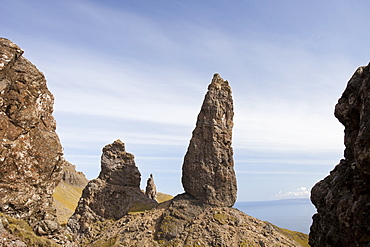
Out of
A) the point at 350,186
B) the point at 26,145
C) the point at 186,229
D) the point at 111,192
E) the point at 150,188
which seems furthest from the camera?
the point at 150,188

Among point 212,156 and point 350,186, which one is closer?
point 350,186

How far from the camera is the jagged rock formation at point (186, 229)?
70425 mm

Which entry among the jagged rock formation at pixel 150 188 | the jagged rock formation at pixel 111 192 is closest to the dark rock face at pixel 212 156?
the jagged rock formation at pixel 111 192

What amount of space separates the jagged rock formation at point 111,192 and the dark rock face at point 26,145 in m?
58.0

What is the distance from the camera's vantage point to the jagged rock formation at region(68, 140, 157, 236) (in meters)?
83.8

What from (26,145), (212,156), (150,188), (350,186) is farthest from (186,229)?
(350,186)

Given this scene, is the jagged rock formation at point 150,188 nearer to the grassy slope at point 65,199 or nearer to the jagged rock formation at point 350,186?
the grassy slope at point 65,199

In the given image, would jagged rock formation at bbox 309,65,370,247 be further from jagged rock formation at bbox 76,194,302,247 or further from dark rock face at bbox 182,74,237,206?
dark rock face at bbox 182,74,237,206

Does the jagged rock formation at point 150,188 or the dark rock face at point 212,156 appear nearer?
the dark rock face at point 212,156

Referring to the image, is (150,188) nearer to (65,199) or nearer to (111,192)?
(111,192)

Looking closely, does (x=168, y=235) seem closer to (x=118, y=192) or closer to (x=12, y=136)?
(x=118, y=192)

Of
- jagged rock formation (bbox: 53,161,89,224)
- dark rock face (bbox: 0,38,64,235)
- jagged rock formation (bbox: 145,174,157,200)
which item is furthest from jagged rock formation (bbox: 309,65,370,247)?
jagged rock formation (bbox: 53,161,89,224)

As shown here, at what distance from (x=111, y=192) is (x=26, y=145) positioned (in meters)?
62.0

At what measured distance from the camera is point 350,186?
14844 mm
